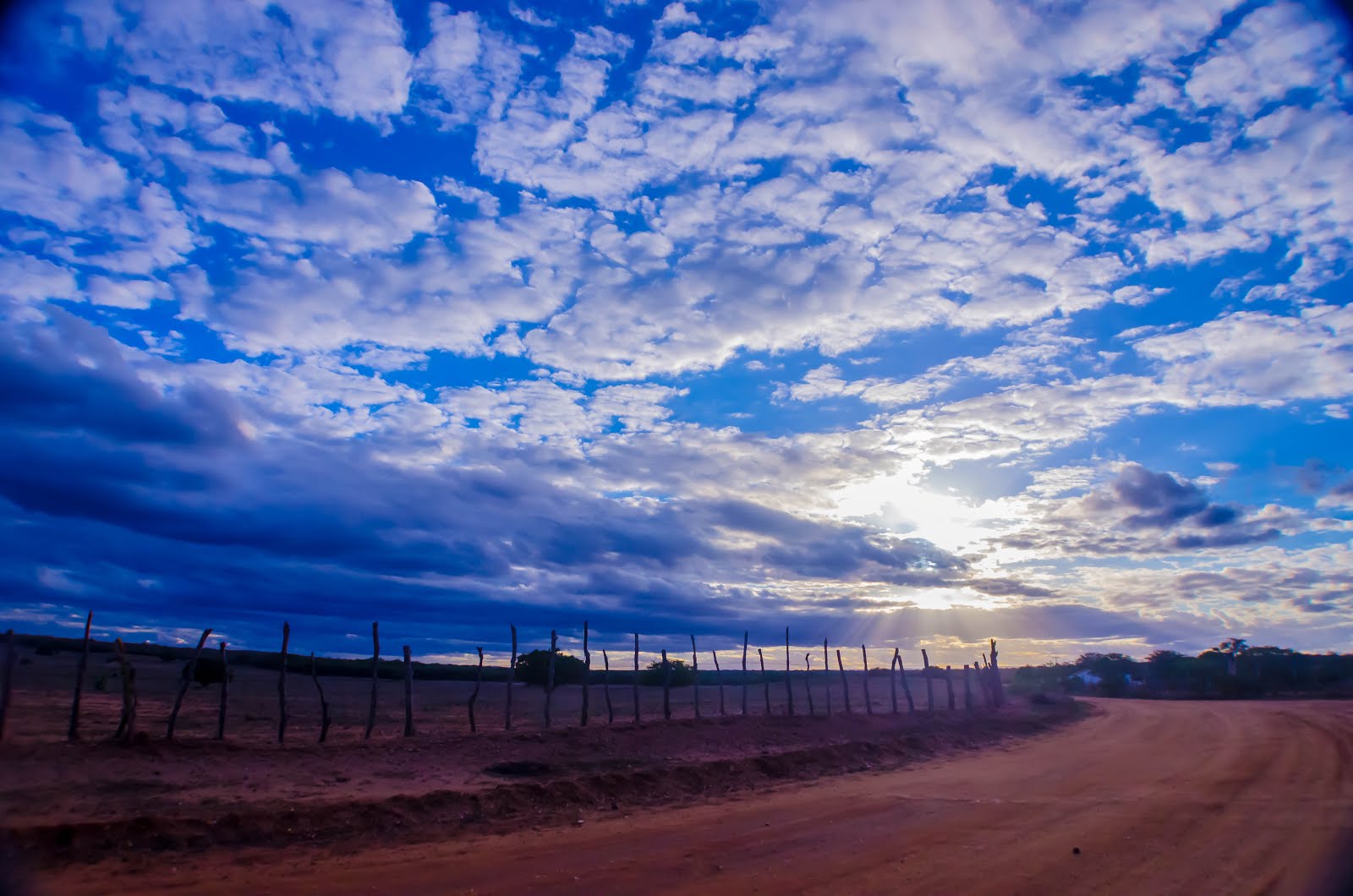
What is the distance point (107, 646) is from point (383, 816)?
6325cm

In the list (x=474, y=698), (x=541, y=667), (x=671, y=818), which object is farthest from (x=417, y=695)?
(x=671, y=818)

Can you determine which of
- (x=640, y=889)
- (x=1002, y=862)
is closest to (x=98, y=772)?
(x=640, y=889)

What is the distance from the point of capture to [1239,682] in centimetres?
5356

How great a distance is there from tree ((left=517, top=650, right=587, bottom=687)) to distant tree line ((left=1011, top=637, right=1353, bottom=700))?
38684mm

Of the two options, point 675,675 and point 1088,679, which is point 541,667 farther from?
point 1088,679

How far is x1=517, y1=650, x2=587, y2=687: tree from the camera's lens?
45.9m

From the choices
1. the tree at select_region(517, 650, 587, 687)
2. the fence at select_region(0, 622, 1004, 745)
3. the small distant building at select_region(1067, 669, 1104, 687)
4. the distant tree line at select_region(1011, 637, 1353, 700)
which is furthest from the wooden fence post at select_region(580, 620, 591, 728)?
the small distant building at select_region(1067, 669, 1104, 687)

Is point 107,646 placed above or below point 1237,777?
above

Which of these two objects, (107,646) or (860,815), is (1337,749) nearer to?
(860,815)

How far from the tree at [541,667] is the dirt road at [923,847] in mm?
32264

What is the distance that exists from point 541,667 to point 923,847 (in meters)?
38.2

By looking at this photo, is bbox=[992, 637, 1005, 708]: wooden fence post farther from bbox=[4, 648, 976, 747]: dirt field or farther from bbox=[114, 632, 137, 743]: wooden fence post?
bbox=[114, 632, 137, 743]: wooden fence post

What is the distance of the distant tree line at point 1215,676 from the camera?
53125mm

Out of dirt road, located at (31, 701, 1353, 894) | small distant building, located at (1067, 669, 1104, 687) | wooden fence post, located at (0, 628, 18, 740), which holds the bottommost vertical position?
dirt road, located at (31, 701, 1353, 894)
